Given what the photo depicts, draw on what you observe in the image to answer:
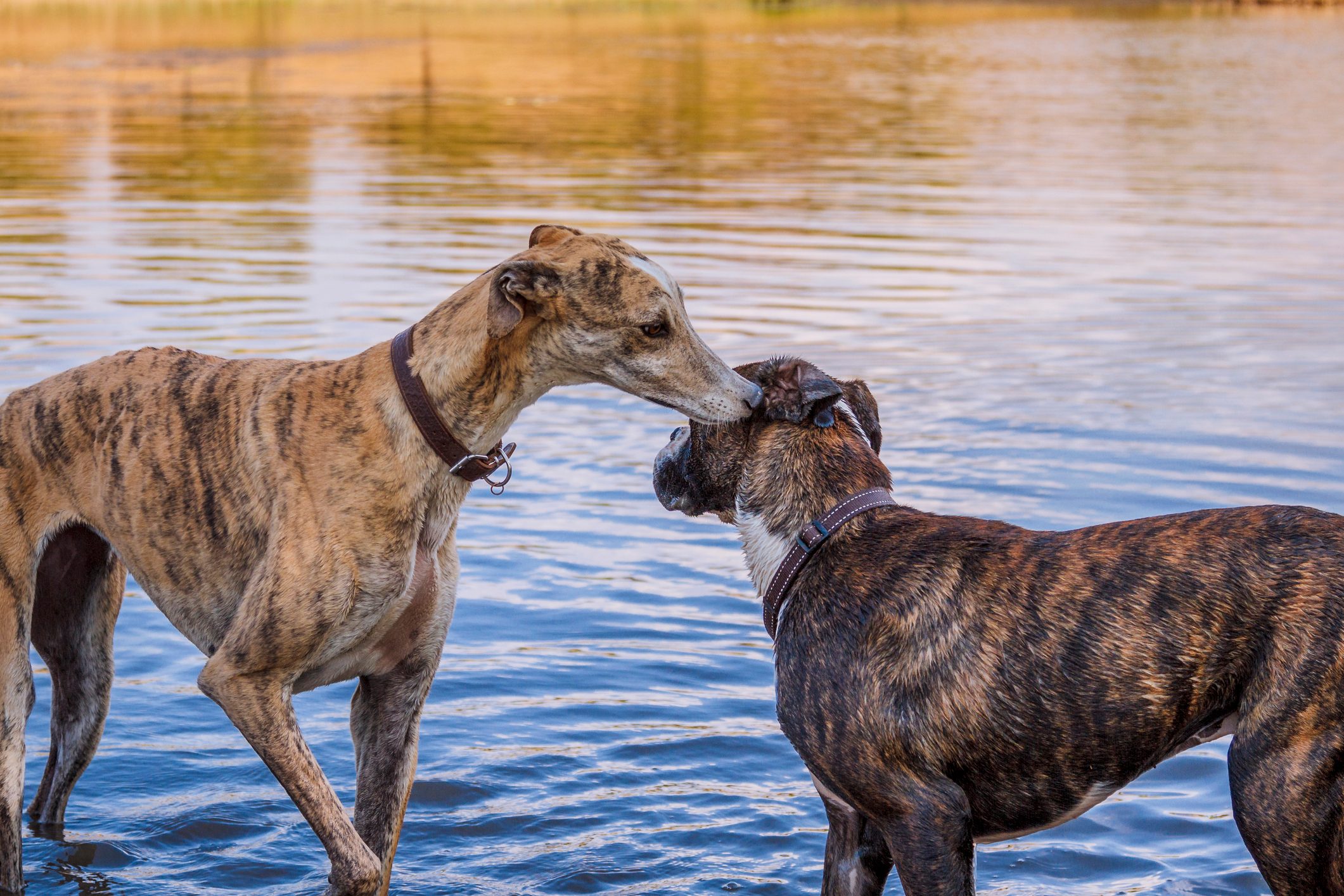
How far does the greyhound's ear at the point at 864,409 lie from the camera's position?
5.44m

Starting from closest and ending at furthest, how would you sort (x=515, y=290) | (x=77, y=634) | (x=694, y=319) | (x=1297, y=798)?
(x=1297, y=798)
(x=515, y=290)
(x=77, y=634)
(x=694, y=319)

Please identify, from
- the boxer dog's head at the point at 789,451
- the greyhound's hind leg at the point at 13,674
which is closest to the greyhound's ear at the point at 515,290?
the boxer dog's head at the point at 789,451

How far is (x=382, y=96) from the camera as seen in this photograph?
36906 millimetres

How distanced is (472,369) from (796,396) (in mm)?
1019

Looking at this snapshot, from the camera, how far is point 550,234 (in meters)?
A: 5.50

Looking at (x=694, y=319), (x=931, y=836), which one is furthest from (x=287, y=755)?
(x=694, y=319)

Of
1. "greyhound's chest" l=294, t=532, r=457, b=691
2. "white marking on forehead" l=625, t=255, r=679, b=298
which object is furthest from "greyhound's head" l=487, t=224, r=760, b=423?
"greyhound's chest" l=294, t=532, r=457, b=691

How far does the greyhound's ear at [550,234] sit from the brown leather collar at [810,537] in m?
1.24

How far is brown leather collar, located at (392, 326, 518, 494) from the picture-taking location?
17.0 ft

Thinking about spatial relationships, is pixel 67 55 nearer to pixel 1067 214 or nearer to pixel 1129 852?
pixel 1067 214

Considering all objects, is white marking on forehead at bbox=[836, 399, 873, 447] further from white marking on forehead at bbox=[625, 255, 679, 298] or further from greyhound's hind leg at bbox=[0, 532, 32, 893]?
greyhound's hind leg at bbox=[0, 532, 32, 893]

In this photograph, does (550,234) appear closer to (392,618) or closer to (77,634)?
(392,618)

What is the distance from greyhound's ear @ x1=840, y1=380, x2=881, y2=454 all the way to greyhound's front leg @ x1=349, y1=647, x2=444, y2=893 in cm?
159

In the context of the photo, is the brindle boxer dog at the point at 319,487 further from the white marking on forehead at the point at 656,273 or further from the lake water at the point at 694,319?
the lake water at the point at 694,319
